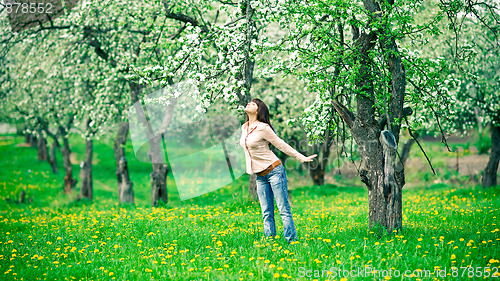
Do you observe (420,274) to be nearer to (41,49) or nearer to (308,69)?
(308,69)

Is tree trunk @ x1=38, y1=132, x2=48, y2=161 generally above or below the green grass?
above

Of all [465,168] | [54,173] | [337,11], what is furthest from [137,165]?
[337,11]

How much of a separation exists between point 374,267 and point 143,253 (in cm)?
396

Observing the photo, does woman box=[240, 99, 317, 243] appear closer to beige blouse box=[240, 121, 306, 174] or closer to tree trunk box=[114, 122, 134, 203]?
beige blouse box=[240, 121, 306, 174]

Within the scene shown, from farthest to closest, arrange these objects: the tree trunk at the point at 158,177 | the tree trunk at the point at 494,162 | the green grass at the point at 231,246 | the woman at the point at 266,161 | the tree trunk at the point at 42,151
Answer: the tree trunk at the point at 42,151
the tree trunk at the point at 494,162
the tree trunk at the point at 158,177
the woman at the point at 266,161
the green grass at the point at 231,246

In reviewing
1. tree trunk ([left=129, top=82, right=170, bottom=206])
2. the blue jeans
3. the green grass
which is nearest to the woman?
the blue jeans

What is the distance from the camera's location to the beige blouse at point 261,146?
6941mm

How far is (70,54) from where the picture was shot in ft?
53.9

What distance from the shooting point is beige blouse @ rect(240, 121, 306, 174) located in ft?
22.8

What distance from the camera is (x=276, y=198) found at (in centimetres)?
698

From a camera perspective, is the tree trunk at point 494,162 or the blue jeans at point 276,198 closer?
the blue jeans at point 276,198

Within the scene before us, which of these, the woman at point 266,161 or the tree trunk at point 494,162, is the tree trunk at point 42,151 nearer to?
the tree trunk at point 494,162

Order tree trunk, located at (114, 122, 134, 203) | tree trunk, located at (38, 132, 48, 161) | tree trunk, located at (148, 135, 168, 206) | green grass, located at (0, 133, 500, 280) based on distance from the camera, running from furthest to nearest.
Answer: tree trunk, located at (38, 132, 48, 161)
tree trunk, located at (114, 122, 134, 203)
tree trunk, located at (148, 135, 168, 206)
green grass, located at (0, 133, 500, 280)

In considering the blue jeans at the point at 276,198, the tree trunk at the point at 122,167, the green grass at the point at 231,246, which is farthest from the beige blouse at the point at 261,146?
the tree trunk at the point at 122,167
